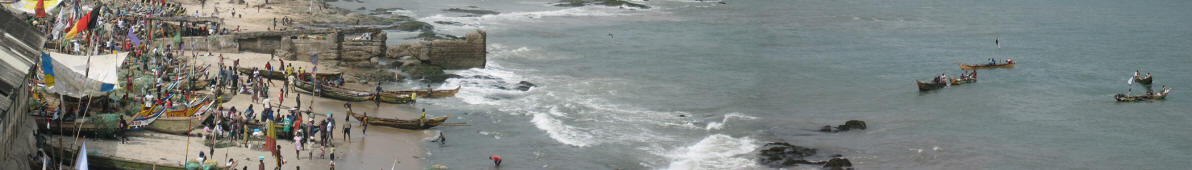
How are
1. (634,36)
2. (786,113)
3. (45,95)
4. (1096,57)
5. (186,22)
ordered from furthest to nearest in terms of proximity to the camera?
(634,36) → (1096,57) → (186,22) → (786,113) → (45,95)

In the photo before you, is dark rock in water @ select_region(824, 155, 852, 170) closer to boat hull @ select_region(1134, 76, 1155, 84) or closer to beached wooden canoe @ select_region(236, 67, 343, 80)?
beached wooden canoe @ select_region(236, 67, 343, 80)

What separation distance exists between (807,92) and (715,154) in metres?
19.0

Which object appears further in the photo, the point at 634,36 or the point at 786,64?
the point at 634,36

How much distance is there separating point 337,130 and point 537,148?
22.3ft

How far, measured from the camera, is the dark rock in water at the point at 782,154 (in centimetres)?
4181

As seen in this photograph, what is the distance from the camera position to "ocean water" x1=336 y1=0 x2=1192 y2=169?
4447 cm

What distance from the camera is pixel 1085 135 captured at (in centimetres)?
4984

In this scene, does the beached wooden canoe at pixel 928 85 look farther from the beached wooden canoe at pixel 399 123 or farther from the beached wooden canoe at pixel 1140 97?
the beached wooden canoe at pixel 399 123

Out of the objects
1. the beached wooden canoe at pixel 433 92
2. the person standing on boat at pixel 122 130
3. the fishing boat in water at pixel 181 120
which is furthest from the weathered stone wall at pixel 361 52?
the person standing on boat at pixel 122 130

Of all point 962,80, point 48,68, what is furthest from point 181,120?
point 962,80

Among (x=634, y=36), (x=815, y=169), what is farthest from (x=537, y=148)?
(x=634, y=36)

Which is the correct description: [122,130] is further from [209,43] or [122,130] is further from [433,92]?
[209,43]

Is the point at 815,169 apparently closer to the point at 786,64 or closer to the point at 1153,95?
the point at 1153,95

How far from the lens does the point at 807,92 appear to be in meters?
60.9
